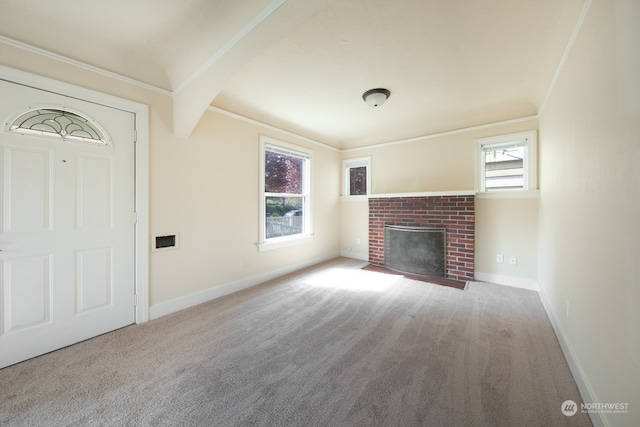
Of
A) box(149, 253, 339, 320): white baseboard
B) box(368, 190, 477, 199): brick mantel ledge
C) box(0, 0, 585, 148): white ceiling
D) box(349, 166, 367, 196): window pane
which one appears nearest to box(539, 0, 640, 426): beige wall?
box(0, 0, 585, 148): white ceiling

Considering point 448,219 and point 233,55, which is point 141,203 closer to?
point 233,55

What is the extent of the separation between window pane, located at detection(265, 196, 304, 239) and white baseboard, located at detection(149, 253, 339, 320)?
24.0 inches

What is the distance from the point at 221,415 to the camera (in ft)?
4.46

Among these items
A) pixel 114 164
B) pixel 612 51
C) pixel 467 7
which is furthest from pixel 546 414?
pixel 114 164

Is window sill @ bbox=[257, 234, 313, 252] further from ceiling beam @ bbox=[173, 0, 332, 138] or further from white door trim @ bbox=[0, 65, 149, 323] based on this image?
ceiling beam @ bbox=[173, 0, 332, 138]

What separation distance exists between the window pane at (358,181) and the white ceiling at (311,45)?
A: 205cm

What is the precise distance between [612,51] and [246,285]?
3.83m

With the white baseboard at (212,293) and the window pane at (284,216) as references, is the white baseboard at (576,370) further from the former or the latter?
the window pane at (284,216)

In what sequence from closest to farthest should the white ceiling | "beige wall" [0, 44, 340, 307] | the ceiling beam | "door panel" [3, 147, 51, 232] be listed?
the ceiling beam < the white ceiling < "door panel" [3, 147, 51, 232] < "beige wall" [0, 44, 340, 307]

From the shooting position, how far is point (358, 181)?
5109mm

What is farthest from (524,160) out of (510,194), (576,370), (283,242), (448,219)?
(283,242)

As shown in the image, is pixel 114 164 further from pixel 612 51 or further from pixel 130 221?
pixel 612 51

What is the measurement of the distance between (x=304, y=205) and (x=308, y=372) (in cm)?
307

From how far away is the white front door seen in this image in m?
1.79
